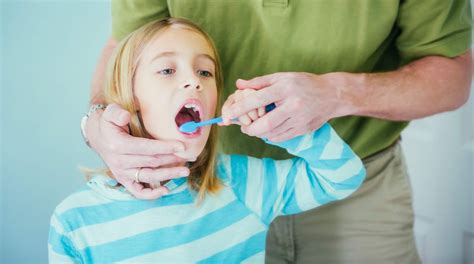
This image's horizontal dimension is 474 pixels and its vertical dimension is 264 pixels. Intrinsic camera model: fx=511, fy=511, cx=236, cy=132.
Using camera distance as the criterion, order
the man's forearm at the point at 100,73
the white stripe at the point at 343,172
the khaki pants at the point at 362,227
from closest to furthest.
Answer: the white stripe at the point at 343,172
the man's forearm at the point at 100,73
the khaki pants at the point at 362,227

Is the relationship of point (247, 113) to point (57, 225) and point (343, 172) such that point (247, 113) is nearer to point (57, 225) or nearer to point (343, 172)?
point (343, 172)

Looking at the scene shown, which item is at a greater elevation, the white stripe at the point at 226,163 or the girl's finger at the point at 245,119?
the girl's finger at the point at 245,119

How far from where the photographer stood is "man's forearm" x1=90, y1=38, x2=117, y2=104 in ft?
3.25

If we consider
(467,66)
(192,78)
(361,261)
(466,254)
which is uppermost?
(192,78)

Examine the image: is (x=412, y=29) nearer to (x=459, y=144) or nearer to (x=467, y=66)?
Result: (x=467, y=66)

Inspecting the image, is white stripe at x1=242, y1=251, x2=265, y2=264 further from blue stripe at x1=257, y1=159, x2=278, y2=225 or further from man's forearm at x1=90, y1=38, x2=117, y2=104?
man's forearm at x1=90, y1=38, x2=117, y2=104

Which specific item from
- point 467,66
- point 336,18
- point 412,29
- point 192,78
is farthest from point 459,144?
point 192,78

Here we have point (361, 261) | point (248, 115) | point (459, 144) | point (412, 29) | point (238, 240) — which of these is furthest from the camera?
point (459, 144)

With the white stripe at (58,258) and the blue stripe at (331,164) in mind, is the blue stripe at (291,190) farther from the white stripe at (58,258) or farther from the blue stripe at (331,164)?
the white stripe at (58,258)

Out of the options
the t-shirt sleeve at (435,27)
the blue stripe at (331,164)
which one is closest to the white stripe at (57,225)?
the blue stripe at (331,164)

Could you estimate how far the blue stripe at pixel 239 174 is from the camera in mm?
923

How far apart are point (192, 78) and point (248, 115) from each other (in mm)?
115

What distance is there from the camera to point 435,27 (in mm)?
986

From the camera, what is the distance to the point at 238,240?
2.97ft
